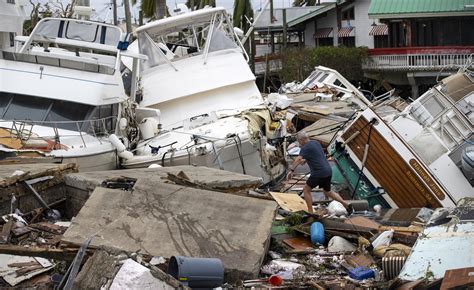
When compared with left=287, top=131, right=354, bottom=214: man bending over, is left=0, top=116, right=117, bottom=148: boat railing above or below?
above

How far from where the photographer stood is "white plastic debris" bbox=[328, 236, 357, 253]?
372 inches

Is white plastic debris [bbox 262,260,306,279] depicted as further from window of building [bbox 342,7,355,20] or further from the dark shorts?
window of building [bbox 342,7,355,20]

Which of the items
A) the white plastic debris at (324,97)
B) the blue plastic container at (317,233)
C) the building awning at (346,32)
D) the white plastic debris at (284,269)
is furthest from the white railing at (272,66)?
the white plastic debris at (284,269)

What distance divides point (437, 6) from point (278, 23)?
1698cm

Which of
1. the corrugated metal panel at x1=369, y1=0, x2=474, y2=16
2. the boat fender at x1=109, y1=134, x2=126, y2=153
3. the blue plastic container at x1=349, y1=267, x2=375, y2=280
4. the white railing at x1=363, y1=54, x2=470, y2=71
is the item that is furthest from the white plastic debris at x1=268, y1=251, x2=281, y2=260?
the corrugated metal panel at x1=369, y1=0, x2=474, y2=16

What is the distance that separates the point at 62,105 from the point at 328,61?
3317 centimetres

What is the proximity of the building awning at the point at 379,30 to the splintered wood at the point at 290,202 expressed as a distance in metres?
39.7

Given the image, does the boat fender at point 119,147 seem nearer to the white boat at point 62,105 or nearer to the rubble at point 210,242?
the white boat at point 62,105

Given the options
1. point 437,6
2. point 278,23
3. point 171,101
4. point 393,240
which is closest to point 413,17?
point 437,6

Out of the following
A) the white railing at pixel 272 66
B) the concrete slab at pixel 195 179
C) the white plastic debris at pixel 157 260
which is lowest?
the white railing at pixel 272 66

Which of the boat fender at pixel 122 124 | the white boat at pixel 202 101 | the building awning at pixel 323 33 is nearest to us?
the white boat at pixel 202 101

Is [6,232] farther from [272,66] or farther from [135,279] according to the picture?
[272,66]

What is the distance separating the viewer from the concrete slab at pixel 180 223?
8578 millimetres

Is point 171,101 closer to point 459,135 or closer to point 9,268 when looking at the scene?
point 459,135
